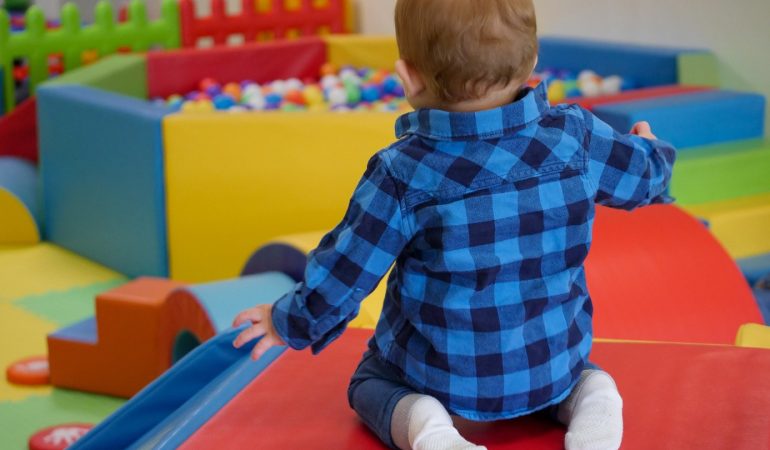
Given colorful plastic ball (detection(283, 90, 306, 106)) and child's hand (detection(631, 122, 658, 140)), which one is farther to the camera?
colorful plastic ball (detection(283, 90, 306, 106))

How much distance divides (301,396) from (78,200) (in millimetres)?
2096

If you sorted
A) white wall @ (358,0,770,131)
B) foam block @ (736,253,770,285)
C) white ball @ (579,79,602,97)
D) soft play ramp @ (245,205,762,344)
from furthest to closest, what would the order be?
white ball @ (579,79,602,97)
white wall @ (358,0,770,131)
foam block @ (736,253,770,285)
soft play ramp @ (245,205,762,344)

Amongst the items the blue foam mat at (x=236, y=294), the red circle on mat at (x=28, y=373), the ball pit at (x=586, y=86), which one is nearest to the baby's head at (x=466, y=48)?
the blue foam mat at (x=236, y=294)

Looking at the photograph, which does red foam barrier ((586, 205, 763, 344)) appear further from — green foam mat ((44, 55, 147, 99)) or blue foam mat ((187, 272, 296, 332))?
green foam mat ((44, 55, 147, 99))

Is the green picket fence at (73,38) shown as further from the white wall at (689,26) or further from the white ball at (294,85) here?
the white wall at (689,26)

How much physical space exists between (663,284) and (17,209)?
7.19ft

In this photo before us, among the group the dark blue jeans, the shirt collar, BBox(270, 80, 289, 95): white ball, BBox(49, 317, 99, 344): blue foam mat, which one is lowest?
BBox(49, 317, 99, 344): blue foam mat

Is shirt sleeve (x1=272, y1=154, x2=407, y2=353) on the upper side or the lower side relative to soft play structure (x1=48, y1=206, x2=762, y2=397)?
upper

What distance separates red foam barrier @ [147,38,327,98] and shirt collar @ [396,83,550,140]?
2939 mm

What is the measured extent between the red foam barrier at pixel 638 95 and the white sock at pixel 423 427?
1.81 m

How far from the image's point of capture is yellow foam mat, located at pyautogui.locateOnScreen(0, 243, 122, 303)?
2.97 m

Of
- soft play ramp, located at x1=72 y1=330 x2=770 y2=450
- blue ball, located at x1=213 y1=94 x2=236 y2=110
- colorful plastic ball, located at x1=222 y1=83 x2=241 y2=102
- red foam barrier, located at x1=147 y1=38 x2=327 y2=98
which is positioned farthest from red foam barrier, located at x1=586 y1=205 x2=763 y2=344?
red foam barrier, located at x1=147 y1=38 x2=327 y2=98

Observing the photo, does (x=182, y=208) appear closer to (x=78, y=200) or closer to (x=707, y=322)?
(x=78, y=200)

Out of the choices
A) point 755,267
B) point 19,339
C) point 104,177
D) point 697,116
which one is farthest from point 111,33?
point 755,267
